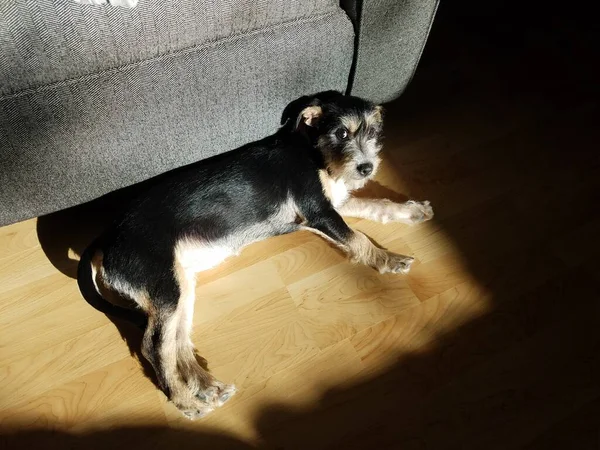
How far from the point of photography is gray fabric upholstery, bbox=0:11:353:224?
1.43 m

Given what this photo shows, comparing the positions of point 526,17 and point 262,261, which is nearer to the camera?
point 262,261

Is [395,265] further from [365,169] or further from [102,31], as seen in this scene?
[102,31]

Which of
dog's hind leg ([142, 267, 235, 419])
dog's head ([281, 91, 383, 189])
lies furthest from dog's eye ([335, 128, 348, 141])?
dog's hind leg ([142, 267, 235, 419])

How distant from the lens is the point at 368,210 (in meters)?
1.95

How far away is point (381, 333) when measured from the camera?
1.72 m

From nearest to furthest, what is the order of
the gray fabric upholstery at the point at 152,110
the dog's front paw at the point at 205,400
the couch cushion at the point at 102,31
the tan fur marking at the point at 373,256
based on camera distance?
the couch cushion at the point at 102,31, the gray fabric upholstery at the point at 152,110, the dog's front paw at the point at 205,400, the tan fur marking at the point at 373,256

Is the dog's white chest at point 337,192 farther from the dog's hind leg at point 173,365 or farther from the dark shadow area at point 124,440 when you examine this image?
the dark shadow area at point 124,440

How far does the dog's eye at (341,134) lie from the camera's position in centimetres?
168

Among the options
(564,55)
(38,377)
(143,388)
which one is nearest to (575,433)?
(143,388)

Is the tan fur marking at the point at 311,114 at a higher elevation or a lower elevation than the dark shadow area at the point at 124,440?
higher

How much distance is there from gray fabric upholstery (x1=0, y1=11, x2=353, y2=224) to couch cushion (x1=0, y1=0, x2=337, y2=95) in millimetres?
21

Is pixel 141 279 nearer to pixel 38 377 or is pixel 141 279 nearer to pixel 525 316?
pixel 38 377

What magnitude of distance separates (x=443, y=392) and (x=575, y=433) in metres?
0.44

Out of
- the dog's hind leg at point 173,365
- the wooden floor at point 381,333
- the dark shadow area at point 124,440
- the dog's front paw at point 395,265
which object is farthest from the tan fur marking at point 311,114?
the dark shadow area at point 124,440
